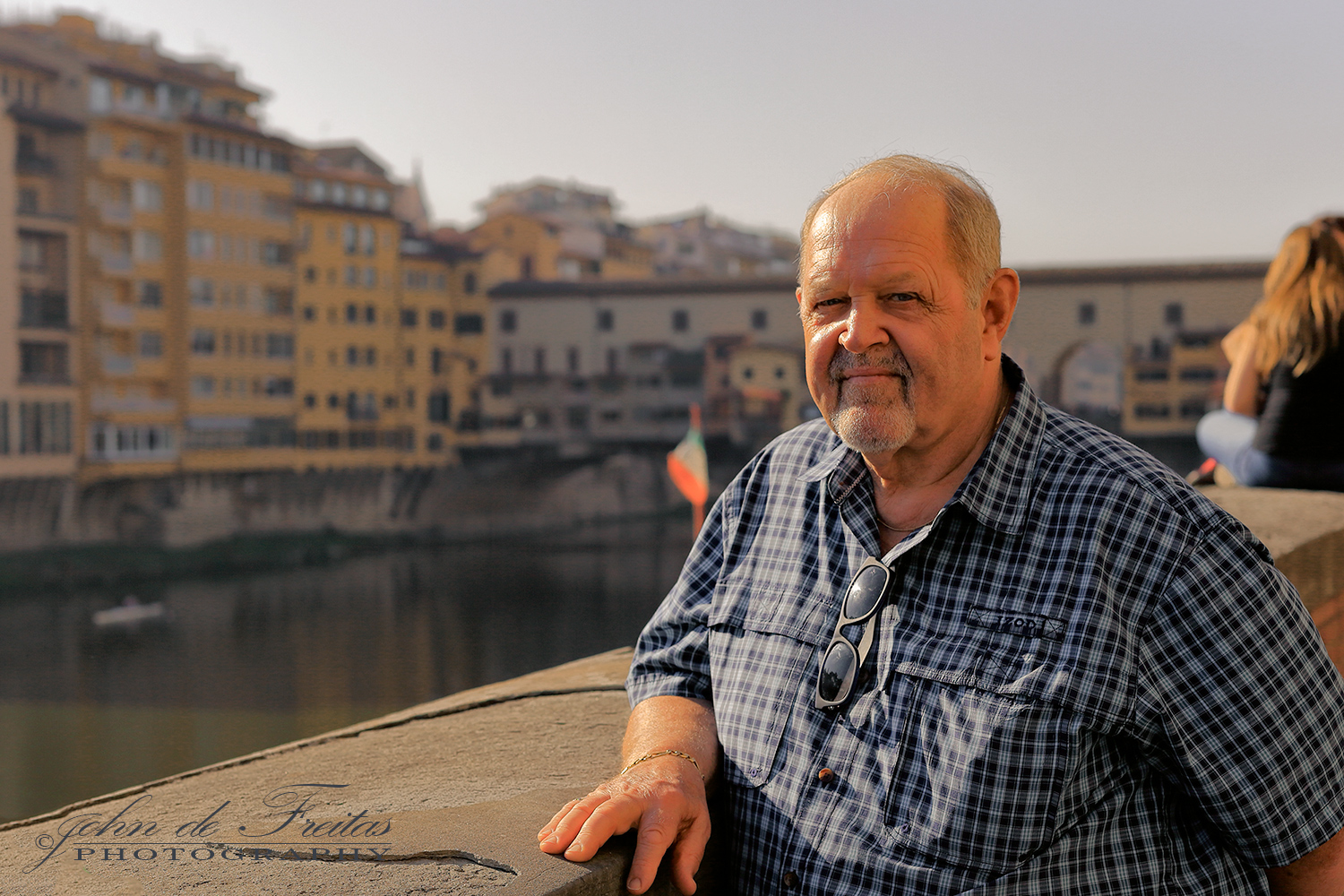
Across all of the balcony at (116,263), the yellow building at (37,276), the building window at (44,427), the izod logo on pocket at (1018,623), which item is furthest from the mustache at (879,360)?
the balcony at (116,263)

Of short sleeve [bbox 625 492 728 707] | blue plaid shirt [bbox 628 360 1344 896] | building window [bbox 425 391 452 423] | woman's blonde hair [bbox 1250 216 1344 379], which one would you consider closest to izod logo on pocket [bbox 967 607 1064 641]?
blue plaid shirt [bbox 628 360 1344 896]

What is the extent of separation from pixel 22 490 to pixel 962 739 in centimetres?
2981

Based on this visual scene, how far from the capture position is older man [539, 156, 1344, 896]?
950 millimetres

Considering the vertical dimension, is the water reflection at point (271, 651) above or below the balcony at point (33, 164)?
below

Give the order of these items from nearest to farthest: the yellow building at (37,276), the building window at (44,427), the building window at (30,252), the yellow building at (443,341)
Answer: the yellow building at (37,276) < the building window at (44,427) < the building window at (30,252) < the yellow building at (443,341)

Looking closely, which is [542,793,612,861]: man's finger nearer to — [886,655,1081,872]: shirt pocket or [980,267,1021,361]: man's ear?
[886,655,1081,872]: shirt pocket

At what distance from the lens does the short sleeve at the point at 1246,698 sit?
0.94 m

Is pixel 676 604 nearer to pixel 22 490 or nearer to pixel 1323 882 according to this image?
pixel 1323 882

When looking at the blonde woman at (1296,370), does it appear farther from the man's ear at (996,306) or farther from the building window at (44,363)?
the building window at (44,363)

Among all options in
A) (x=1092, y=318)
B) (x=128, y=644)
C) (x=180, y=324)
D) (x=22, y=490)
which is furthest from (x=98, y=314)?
(x=1092, y=318)

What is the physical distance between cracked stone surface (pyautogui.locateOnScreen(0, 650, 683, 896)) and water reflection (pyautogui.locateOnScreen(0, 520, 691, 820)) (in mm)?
17504

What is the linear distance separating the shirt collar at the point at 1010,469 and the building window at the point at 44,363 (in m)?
30.6

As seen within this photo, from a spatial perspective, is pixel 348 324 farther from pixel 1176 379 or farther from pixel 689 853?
pixel 689 853

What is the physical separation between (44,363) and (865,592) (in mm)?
31309
